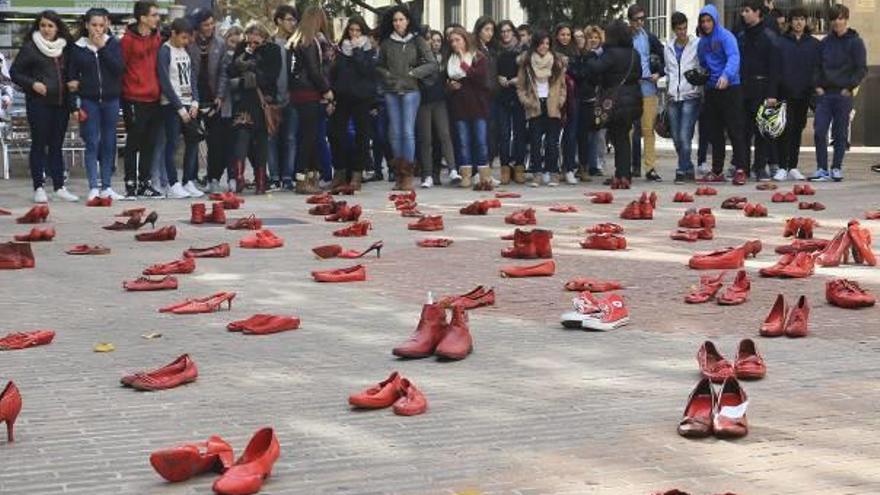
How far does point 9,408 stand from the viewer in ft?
19.3

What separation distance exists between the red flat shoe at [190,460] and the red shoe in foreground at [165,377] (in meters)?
1.39

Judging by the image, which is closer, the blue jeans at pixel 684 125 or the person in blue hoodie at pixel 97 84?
the person in blue hoodie at pixel 97 84

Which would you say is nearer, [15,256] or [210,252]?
[15,256]

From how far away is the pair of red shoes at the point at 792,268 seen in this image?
10.0 metres

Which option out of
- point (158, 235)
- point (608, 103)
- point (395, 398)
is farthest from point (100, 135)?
point (395, 398)

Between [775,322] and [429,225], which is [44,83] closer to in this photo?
[429,225]

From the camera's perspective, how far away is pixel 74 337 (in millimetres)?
8234

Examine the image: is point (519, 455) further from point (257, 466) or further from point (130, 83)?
point (130, 83)

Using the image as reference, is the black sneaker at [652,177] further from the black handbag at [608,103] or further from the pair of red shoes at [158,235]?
the pair of red shoes at [158,235]

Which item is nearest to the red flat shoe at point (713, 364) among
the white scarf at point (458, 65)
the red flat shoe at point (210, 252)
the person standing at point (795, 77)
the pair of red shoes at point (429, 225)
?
the red flat shoe at point (210, 252)

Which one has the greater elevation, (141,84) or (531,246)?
(141,84)

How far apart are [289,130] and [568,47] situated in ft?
13.0

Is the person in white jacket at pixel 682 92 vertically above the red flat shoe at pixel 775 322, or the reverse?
the person in white jacket at pixel 682 92

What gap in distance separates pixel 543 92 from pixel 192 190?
173 inches
